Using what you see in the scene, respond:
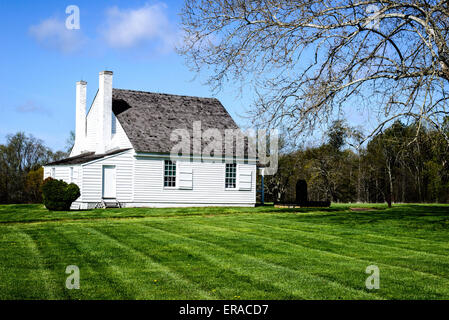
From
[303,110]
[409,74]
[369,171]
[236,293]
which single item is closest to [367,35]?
[409,74]

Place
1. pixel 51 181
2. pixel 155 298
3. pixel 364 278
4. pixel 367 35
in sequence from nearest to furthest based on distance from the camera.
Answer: pixel 155 298 → pixel 364 278 → pixel 367 35 → pixel 51 181

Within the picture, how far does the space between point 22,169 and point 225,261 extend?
52.4 metres

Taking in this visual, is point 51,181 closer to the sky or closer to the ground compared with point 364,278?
closer to the sky

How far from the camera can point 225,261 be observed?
9.92 meters

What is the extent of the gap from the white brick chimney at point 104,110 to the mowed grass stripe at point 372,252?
1819 centimetres

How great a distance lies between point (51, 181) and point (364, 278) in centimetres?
2165

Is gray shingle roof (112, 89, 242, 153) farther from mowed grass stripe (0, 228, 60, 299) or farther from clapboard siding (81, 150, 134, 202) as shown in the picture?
mowed grass stripe (0, 228, 60, 299)

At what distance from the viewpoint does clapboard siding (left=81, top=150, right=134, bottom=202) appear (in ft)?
92.6

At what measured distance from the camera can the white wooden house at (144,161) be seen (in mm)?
28859

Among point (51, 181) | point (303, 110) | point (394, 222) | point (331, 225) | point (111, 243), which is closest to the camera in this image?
point (111, 243)

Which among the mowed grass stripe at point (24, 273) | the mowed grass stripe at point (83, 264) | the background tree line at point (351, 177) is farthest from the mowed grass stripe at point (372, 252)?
the background tree line at point (351, 177)

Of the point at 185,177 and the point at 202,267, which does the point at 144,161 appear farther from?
the point at 202,267

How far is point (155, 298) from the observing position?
7.07 m
